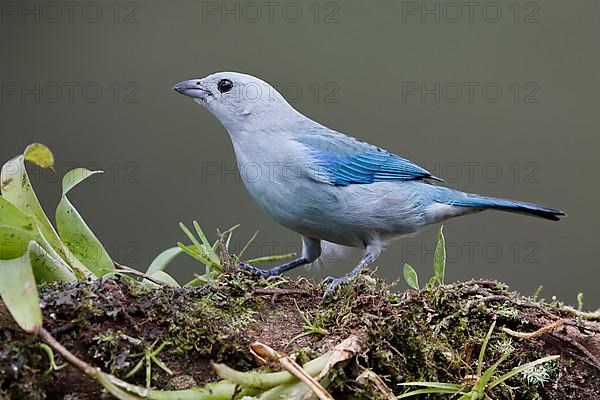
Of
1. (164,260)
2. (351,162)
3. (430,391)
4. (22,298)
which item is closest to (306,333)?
(430,391)

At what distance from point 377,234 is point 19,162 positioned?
5.56 ft

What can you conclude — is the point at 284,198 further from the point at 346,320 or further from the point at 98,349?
the point at 98,349

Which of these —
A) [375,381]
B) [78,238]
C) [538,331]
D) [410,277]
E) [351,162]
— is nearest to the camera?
[375,381]

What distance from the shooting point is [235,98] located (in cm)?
380

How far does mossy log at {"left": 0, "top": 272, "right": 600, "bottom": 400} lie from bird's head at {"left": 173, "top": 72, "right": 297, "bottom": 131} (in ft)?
5.27

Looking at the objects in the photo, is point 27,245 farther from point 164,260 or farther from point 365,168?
point 365,168

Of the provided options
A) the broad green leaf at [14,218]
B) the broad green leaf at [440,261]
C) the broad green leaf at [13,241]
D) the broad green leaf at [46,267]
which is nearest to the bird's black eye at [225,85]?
the broad green leaf at [440,261]

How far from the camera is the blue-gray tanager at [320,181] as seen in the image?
3.44m

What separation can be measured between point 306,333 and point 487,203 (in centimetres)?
213

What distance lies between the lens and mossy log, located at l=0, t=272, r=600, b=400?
1.72 meters

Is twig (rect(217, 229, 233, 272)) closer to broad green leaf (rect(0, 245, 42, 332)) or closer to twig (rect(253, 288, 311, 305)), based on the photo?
twig (rect(253, 288, 311, 305))

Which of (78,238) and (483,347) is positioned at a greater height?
(78,238)

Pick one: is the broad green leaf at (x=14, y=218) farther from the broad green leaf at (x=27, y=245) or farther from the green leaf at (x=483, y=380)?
the green leaf at (x=483, y=380)

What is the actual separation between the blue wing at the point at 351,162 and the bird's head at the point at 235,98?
220mm
